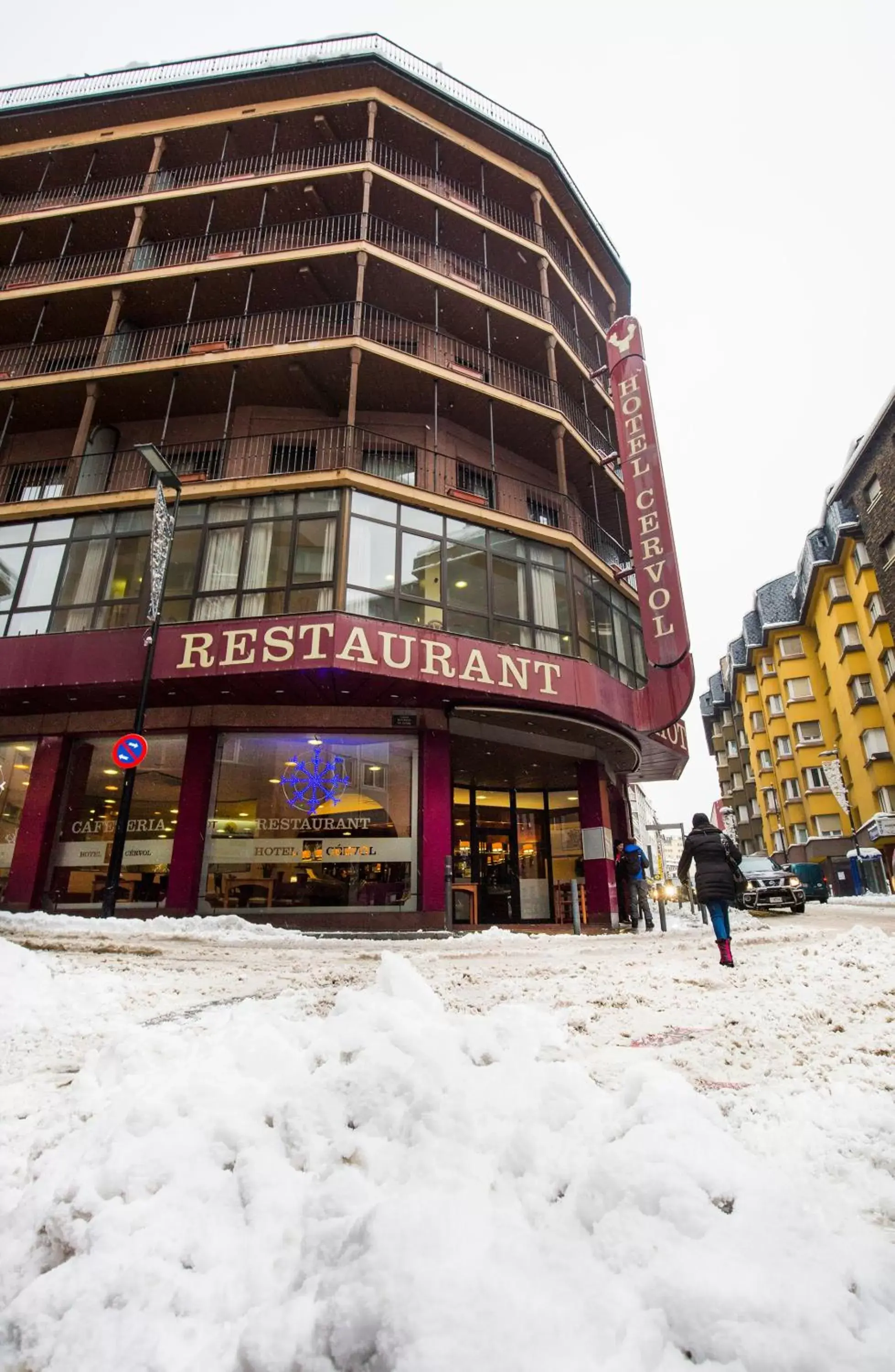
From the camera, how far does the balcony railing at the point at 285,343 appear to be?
705 inches

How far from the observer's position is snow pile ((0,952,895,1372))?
4.72 ft

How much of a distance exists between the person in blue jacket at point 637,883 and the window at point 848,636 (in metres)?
30.0

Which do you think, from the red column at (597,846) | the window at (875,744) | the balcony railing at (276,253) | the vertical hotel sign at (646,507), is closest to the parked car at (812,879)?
the window at (875,744)

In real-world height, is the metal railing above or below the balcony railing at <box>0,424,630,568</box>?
above

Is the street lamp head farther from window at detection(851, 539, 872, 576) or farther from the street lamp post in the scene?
window at detection(851, 539, 872, 576)

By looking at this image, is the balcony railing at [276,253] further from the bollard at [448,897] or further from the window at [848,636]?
the window at [848,636]

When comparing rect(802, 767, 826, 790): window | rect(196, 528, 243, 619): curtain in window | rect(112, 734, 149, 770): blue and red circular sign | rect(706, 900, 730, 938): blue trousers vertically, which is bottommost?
rect(706, 900, 730, 938): blue trousers

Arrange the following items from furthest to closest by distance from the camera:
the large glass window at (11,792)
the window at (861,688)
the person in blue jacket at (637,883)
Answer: the window at (861,688) < the person in blue jacket at (637,883) < the large glass window at (11,792)

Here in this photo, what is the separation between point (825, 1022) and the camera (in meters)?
4.20

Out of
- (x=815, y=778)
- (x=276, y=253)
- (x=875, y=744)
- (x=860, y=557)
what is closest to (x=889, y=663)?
(x=875, y=744)

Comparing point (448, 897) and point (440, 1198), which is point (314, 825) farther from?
point (440, 1198)

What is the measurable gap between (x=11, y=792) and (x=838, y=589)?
140 feet

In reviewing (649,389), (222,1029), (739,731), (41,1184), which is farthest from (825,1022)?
(739,731)

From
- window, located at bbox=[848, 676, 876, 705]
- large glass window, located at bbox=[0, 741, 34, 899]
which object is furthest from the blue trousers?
window, located at bbox=[848, 676, 876, 705]
